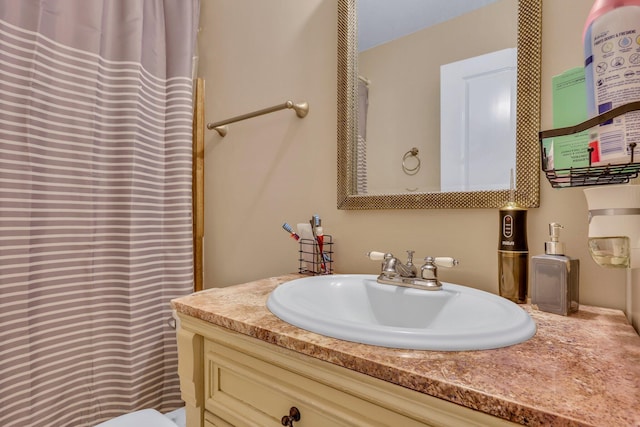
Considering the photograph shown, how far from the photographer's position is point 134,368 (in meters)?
1.18

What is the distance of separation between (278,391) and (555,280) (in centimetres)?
55

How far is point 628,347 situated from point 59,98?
153 centimetres

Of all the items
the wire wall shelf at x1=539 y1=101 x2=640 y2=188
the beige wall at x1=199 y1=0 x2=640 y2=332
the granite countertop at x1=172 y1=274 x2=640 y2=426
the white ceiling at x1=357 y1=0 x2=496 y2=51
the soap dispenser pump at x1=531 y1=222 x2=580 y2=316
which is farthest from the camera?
the white ceiling at x1=357 y1=0 x2=496 y2=51

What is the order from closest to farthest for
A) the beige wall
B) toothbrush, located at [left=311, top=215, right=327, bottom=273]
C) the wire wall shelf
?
the wire wall shelf → the beige wall → toothbrush, located at [left=311, top=215, right=327, bottom=273]

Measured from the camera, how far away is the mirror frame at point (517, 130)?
28.8 inches

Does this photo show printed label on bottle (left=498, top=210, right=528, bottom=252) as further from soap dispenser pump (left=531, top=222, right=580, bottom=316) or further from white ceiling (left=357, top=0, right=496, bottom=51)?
white ceiling (left=357, top=0, right=496, bottom=51)

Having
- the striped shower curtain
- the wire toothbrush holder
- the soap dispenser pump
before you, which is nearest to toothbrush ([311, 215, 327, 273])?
the wire toothbrush holder

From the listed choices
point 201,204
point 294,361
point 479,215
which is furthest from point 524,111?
point 201,204

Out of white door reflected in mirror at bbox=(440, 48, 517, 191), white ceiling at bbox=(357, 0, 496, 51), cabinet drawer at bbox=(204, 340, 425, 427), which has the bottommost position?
cabinet drawer at bbox=(204, 340, 425, 427)

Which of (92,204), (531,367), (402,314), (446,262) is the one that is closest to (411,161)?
(446,262)

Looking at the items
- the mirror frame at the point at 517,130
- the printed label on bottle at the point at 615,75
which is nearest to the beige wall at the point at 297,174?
the mirror frame at the point at 517,130

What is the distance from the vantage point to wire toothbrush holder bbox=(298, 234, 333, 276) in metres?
0.99

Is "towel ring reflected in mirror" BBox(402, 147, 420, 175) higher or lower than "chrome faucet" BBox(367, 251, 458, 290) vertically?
higher

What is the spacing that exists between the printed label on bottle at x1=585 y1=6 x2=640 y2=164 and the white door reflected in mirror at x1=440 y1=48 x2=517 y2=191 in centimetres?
30
